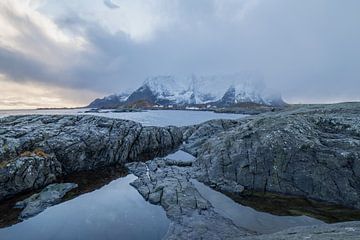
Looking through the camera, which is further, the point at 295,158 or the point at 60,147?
the point at 60,147

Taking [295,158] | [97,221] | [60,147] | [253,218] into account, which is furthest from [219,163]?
[60,147]

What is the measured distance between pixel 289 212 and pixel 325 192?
4.83m

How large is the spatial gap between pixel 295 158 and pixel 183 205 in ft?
39.4

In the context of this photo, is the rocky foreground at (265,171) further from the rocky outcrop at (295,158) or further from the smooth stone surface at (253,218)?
the smooth stone surface at (253,218)

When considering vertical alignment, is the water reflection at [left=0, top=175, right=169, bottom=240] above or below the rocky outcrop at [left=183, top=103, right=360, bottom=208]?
below

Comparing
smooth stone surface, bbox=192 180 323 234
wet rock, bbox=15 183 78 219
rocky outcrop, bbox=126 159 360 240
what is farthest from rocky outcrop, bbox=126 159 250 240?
wet rock, bbox=15 183 78 219

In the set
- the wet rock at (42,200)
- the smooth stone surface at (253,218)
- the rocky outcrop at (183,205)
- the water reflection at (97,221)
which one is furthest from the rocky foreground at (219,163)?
the wet rock at (42,200)

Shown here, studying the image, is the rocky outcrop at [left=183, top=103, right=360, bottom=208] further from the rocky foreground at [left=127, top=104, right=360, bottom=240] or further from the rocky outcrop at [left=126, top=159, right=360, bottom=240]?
the rocky outcrop at [left=126, top=159, right=360, bottom=240]

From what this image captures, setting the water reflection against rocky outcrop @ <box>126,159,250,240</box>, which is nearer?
rocky outcrop @ <box>126,159,250,240</box>

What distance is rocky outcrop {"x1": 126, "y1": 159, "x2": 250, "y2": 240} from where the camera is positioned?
57.5 feet

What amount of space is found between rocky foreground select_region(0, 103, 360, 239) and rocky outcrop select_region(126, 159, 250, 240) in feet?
0.22

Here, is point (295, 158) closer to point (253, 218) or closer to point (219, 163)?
point (219, 163)

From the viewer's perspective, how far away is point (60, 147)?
33875 millimetres

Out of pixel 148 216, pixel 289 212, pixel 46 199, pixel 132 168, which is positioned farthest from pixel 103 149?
pixel 289 212
